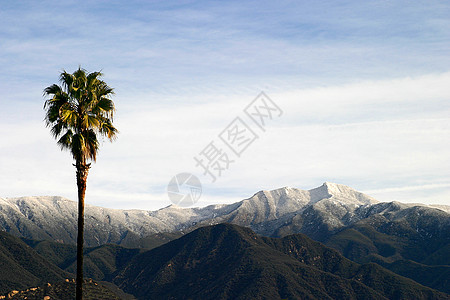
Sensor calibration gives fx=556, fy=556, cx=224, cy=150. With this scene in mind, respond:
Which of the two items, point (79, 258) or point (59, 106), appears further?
point (59, 106)

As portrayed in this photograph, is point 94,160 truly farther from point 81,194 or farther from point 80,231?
point 80,231

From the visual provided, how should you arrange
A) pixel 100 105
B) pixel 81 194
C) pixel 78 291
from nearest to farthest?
pixel 78 291 < pixel 81 194 < pixel 100 105

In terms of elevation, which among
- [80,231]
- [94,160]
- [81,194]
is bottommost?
[80,231]

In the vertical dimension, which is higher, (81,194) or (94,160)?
(94,160)

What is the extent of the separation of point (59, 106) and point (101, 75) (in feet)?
15.9

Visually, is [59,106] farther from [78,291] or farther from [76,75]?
[78,291]

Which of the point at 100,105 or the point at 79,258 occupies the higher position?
the point at 100,105

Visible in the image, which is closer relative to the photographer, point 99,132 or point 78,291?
point 78,291

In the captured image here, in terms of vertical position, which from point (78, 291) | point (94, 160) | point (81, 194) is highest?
point (94, 160)

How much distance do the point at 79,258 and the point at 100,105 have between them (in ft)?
44.4

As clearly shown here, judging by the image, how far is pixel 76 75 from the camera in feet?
161

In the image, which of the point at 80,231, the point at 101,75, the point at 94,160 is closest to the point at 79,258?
the point at 80,231

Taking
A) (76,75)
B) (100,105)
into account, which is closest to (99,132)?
(100,105)

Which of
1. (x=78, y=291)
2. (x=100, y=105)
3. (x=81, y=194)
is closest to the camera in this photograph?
(x=78, y=291)
